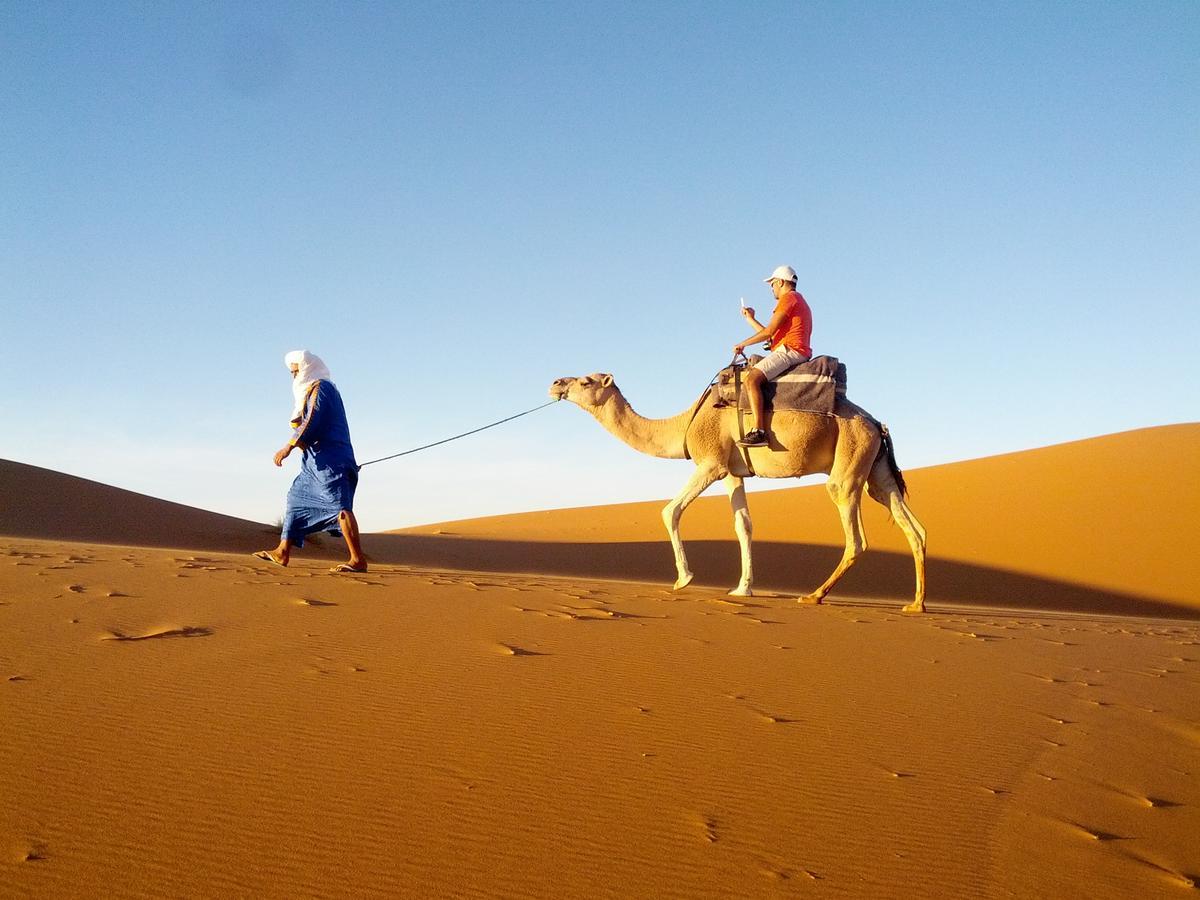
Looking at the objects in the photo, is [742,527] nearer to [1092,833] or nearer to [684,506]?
[684,506]

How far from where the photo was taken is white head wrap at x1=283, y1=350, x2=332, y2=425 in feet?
32.6

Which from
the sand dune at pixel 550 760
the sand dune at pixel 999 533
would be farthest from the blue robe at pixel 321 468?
the sand dune at pixel 999 533

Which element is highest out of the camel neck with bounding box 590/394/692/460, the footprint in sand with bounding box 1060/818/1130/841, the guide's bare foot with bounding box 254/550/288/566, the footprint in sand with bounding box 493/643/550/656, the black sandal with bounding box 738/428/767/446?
the camel neck with bounding box 590/394/692/460

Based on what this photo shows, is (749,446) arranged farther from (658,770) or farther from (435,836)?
(435,836)

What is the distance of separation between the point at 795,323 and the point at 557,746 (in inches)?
290

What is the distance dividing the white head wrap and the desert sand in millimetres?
2092

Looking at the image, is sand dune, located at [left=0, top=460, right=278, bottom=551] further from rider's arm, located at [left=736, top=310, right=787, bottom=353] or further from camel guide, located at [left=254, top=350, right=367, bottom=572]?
rider's arm, located at [left=736, top=310, right=787, bottom=353]

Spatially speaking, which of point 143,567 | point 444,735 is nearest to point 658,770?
point 444,735

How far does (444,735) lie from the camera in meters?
3.97

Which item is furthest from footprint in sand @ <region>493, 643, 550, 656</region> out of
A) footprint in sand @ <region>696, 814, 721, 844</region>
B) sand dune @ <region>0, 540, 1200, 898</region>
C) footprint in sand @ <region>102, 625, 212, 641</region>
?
footprint in sand @ <region>696, 814, 721, 844</region>

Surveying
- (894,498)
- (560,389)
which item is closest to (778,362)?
(894,498)

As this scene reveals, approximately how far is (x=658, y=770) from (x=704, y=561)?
21.0 metres

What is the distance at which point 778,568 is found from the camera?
24031 mm

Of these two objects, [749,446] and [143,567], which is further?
[749,446]
